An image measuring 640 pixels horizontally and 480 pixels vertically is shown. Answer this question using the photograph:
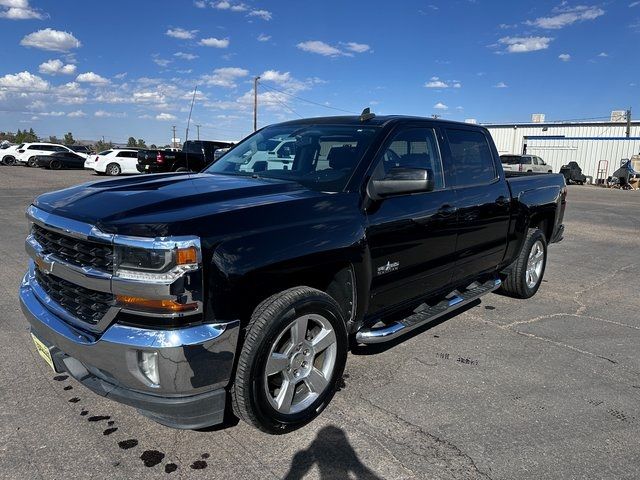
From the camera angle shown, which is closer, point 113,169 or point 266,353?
point 266,353

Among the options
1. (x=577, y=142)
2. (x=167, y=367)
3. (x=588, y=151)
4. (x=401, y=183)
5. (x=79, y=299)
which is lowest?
(x=167, y=367)

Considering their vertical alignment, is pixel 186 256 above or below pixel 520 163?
below

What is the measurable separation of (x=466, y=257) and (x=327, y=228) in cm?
192

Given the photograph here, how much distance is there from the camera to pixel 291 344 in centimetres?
292

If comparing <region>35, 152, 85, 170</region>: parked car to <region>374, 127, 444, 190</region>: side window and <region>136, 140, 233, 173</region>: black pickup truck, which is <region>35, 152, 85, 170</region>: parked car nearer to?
<region>136, 140, 233, 173</region>: black pickup truck

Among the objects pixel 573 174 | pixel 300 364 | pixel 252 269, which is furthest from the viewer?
pixel 573 174

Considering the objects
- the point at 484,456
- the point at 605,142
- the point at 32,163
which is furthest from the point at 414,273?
the point at 605,142

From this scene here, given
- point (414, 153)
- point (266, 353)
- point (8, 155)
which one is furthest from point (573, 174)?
point (8, 155)

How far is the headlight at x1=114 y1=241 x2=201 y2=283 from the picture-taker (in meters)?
2.36

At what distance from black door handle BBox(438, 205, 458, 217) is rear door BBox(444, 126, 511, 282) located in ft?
0.33

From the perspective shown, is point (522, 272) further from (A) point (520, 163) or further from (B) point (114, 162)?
(A) point (520, 163)

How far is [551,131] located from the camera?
46.8 meters

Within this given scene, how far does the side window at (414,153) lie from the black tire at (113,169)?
89.0ft

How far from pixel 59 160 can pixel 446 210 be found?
34318 mm
